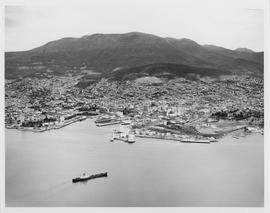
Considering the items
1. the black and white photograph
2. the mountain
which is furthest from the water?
the mountain

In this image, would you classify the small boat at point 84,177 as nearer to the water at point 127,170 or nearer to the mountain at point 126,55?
the water at point 127,170

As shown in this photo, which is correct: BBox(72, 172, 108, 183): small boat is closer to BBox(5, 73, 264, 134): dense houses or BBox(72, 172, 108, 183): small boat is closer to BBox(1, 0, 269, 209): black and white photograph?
BBox(1, 0, 269, 209): black and white photograph

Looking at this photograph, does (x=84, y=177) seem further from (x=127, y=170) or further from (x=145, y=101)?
(x=145, y=101)

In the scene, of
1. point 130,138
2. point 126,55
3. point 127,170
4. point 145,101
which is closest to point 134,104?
point 145,101

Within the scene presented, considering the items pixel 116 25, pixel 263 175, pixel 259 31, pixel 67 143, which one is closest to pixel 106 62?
pixel 116 25

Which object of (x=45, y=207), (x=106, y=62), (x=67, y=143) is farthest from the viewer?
(x=106, y=62)

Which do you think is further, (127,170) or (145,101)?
(145,101)

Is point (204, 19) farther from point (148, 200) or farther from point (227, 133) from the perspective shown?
point (148, 200)
